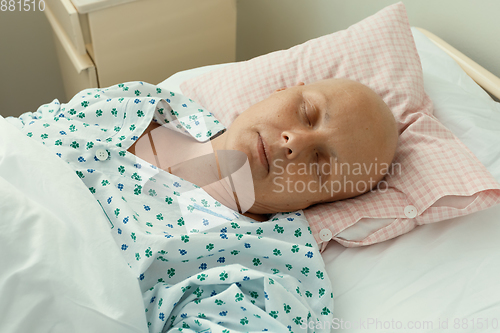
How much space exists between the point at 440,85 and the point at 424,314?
70 cm

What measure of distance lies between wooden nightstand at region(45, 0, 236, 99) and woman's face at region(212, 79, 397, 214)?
0.82 m

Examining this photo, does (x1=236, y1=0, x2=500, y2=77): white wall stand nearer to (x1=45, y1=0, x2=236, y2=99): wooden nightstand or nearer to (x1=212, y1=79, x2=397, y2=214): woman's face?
(x1=45, y1=0, x2=236, y2=99): wooden nightstand

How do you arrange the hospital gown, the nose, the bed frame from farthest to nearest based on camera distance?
1. the bed frame
2. the nose
3. the hospital gown

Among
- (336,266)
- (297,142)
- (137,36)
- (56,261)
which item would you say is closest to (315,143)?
(297,142)

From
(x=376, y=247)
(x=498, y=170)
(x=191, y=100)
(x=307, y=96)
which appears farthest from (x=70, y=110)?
(x=498, y=170)

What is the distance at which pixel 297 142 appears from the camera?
3.21 feet

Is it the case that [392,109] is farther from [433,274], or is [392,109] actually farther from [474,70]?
[433,274]

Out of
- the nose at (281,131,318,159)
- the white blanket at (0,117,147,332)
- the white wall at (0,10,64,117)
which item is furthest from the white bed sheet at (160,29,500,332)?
the white wall at (0,10,64,117)

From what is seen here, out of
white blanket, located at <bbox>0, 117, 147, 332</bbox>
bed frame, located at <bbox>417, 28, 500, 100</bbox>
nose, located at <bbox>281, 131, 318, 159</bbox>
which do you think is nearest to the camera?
white blanket, located at <bbox>0, 117, 147, 332</bbox>

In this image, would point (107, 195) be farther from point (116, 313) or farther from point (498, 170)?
point (498, 170)

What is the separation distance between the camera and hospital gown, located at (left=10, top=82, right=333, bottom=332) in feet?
2.84

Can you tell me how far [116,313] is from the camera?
2.53ft

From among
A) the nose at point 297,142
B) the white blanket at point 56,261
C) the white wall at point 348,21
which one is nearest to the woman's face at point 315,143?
the nose at point 297,142

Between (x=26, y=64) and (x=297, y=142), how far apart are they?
1.75m
